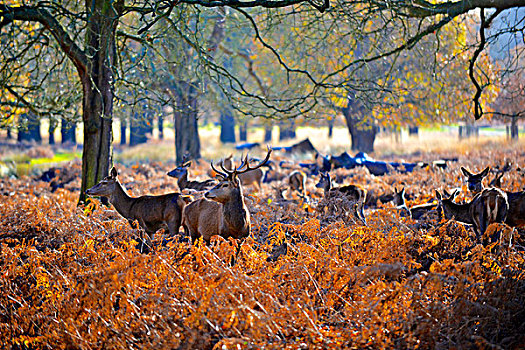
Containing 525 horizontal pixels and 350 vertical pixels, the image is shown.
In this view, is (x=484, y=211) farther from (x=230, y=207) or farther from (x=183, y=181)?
(x=183, y=181)

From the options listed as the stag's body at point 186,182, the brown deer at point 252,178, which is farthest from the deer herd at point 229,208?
the brown deer at point 252,178

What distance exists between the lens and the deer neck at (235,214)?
25.5ft

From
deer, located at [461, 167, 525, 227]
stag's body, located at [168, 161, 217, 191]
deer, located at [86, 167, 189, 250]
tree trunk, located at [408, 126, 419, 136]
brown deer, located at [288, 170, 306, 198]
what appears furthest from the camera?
tree trunk, located at [408, 126, 419, 136]

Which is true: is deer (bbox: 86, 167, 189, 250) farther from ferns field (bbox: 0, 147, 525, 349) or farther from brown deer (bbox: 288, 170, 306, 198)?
brown deer (bbox: 288, 170, 306, 198)

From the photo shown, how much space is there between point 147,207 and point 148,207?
0.09 feet

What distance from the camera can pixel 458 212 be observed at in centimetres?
897

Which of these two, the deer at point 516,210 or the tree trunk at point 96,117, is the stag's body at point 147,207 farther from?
the deer at point 516,210

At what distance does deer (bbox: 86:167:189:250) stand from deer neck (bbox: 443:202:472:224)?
4.51 meters

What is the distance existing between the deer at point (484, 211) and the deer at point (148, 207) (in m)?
4.64

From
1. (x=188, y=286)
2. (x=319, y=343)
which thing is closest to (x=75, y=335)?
(x=188, y=286)

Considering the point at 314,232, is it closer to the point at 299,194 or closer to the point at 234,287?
the point at 234,287

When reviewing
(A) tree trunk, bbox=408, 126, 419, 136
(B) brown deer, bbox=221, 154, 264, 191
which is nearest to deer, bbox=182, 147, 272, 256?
(B) brown deer, bbox=221, 154, 264, 191

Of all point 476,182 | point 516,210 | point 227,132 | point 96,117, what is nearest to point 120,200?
point 96,117

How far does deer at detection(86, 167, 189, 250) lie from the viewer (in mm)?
9008
